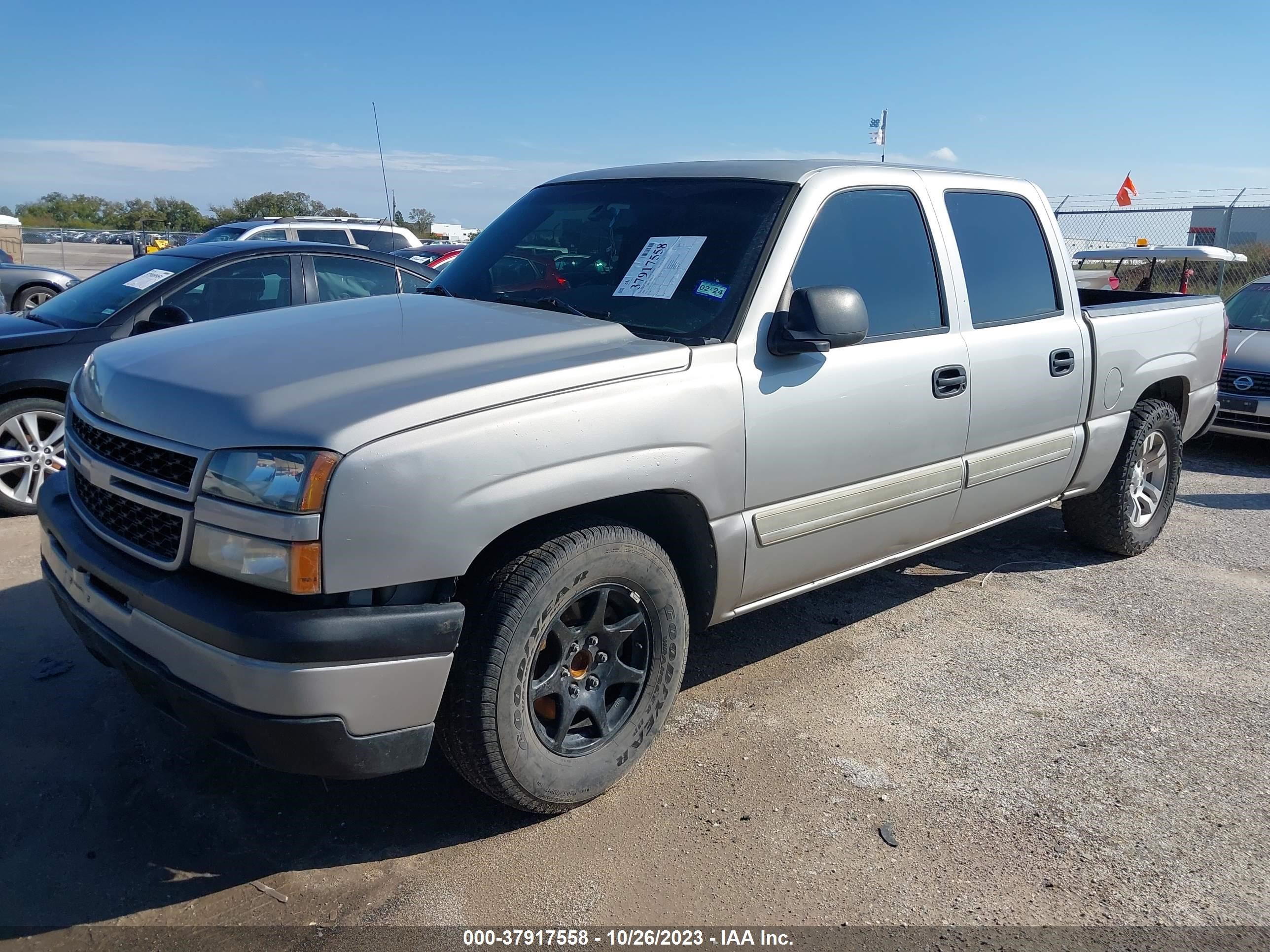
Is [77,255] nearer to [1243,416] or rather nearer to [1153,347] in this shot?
[1243,416]

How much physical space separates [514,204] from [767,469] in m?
1.89

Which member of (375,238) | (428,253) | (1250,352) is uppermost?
(375,238)

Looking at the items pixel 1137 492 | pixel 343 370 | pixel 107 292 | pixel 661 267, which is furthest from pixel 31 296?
pixel 1137 492

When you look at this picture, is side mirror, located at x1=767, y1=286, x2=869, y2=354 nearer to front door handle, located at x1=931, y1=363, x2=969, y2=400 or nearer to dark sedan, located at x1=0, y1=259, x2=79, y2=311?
front door handle, located at x1=931, y1=363, x2=969, y2=400

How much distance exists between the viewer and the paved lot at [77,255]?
28.7m

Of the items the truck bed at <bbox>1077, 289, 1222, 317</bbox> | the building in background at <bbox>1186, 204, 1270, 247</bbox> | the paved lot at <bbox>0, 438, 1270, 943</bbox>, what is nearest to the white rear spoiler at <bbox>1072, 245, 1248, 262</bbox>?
the truck bed at <bbox>1077, 289, 1222, 317</bbox>

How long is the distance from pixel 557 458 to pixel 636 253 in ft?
4.00

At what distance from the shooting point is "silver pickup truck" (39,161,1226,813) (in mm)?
2389

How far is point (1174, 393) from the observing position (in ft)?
18.5

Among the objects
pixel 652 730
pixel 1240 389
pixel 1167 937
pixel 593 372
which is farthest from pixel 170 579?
pixel 1240 389

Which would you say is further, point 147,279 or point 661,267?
point 147,279

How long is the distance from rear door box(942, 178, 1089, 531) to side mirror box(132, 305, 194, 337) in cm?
394

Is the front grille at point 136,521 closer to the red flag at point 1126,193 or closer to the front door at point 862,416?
the front door at point 862,416

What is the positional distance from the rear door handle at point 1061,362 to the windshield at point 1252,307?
5.56 m
